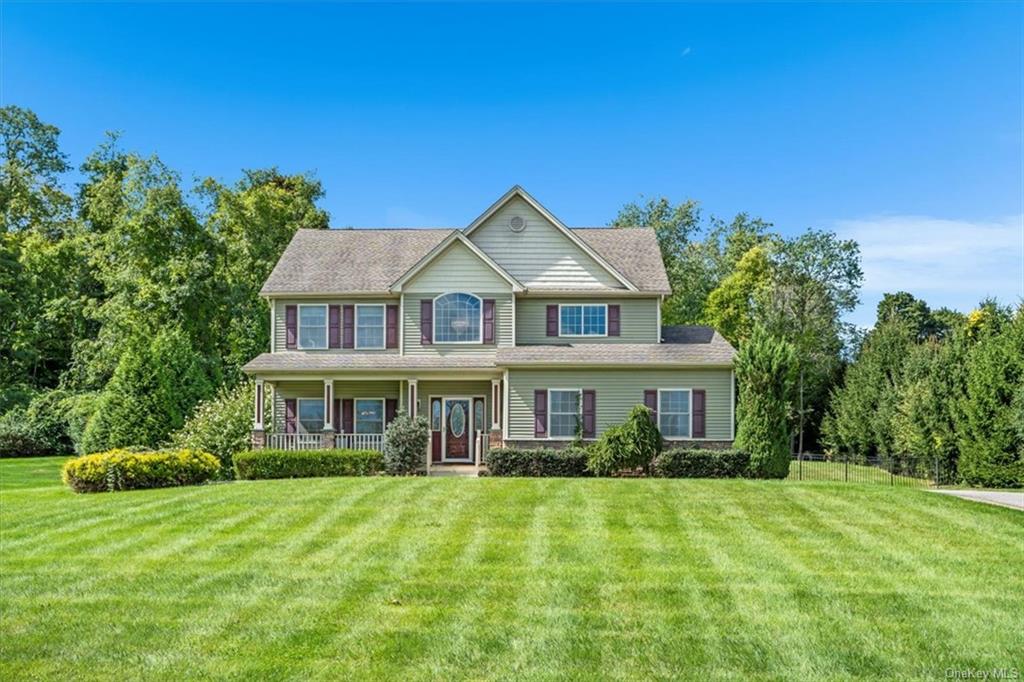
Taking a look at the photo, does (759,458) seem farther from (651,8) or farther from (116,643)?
(116,643)

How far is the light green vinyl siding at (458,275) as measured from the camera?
25.8 metres

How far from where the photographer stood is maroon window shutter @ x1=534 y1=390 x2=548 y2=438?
942 inches

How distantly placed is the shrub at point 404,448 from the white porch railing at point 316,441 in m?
1.77

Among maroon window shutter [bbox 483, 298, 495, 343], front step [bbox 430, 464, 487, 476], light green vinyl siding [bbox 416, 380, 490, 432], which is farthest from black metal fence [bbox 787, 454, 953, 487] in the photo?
maroon window shutter [bbox 483, 298, 495, 343]

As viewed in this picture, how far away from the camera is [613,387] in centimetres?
2409

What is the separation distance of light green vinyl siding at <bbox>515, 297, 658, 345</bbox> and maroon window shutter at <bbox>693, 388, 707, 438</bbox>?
2701 millimetres

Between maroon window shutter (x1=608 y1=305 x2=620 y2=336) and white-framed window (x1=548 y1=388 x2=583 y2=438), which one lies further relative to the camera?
maroon window shutter (x1=608 y1=305 x2=620 y2=336)

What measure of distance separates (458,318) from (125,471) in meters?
10.5

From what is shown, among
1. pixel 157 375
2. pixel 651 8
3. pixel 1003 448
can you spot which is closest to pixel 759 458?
pixel 1003 448

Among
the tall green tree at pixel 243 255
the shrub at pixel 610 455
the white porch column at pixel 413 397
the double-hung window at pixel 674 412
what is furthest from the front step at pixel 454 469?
the tall green tree at pixel 243 255

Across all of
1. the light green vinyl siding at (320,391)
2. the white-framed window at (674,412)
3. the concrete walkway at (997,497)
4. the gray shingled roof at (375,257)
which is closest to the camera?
the concrete walkway at (997,497)

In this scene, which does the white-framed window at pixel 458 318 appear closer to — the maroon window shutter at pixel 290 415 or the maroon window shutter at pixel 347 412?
the maroon window shutter at pixel 347 412

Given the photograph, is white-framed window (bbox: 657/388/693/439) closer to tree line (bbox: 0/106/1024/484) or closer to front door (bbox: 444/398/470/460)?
tree line (bbox: 0/106/1024/484)

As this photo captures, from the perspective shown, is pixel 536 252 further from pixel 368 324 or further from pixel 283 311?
pixel 283 311
